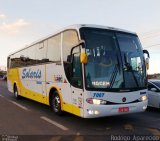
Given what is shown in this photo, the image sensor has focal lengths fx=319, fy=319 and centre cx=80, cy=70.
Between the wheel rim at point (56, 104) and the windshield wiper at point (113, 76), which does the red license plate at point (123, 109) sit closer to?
the windshield wiper at point (113, 76)

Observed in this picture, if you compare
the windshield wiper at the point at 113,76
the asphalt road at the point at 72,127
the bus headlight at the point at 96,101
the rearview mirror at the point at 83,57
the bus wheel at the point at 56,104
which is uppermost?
the rearview mirror at the point at 83,57

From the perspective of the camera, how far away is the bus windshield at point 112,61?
9.59m

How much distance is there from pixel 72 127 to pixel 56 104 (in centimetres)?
238

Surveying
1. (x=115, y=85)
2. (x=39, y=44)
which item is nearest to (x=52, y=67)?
(x=39, y=44)

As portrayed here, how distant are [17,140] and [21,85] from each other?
9.72m

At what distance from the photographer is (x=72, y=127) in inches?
390

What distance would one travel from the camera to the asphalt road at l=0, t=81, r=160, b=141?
336 inches

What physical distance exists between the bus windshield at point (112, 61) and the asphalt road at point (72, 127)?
1286 millimetres

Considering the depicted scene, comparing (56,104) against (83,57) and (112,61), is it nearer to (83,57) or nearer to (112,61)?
(112,61)

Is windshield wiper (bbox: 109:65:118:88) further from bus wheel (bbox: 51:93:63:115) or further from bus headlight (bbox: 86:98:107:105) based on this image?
bus wheel (bbox: 51:93:63:115)

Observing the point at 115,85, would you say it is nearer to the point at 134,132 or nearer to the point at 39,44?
the point at 134,132

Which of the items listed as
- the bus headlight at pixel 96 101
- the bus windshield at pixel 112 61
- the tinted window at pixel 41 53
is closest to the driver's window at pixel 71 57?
the bus windshield at pixel 112 61

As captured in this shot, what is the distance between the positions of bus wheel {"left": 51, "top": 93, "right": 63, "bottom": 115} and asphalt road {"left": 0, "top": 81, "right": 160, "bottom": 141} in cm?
23

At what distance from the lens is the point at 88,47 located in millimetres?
9766
